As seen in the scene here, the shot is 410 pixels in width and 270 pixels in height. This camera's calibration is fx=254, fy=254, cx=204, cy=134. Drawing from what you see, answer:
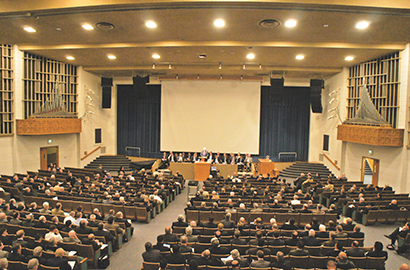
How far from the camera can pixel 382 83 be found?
1335 centimetres

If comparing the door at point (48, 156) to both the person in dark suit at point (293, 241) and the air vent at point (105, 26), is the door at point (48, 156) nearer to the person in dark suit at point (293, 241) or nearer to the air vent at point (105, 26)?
the air vent at point (105, 26)

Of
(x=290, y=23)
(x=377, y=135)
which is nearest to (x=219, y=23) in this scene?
(x=290, y=23)

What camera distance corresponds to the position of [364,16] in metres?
8.37

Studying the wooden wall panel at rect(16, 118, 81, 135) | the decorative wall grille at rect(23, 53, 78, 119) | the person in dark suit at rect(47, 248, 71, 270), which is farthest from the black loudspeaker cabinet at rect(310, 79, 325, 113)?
the person in dark suit at rect(47, 248, 71, 270)

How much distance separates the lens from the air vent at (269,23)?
9.02m

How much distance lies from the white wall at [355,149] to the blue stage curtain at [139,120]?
41.4 ft

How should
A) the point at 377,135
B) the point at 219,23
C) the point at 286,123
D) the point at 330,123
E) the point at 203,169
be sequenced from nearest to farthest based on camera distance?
the point at 219,23, the point at 377,135, the point at 203,169, the point at 330,123, the point at 286,123

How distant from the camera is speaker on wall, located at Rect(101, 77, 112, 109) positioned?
61.4 ft

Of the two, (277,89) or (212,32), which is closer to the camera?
(212,32)

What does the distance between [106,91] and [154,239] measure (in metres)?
14.3

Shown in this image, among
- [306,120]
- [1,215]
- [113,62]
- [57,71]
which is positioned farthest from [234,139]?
[1,215]

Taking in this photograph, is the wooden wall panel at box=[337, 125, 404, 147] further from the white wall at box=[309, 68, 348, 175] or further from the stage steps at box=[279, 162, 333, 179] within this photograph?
the stage steps at box=[279, 162, 333, 179]

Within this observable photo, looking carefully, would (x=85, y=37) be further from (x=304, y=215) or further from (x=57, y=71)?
(x=304, y=215)

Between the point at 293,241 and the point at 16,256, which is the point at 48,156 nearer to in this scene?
the point at 16,256
